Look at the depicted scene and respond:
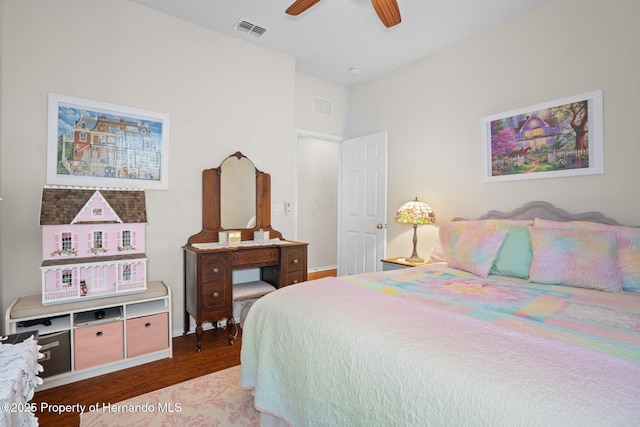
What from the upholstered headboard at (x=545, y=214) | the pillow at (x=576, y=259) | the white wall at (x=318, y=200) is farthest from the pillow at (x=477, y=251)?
the white wall at (x=318, y=200)

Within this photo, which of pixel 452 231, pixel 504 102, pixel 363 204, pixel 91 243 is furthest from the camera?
pixel 363 204

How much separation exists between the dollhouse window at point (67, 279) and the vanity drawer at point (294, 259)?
162cm

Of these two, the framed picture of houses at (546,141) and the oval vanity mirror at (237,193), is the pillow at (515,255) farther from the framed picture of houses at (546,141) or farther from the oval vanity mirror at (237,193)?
the oval vanity mirror at (237,193)

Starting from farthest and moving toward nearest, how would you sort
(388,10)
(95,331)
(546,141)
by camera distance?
(546,141) → (95,331) → (388,10)

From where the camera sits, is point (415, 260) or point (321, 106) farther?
point (321, 106)

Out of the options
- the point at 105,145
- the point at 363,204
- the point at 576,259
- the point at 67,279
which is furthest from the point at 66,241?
the point at 576,259

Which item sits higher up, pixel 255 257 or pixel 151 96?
pixel 151 96

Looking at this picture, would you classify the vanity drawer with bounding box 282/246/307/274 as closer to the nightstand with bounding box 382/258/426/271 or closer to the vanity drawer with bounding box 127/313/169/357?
the nightstand with bounding box 382/258/426/271

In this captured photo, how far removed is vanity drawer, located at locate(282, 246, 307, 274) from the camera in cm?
306

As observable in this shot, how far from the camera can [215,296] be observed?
2664mm

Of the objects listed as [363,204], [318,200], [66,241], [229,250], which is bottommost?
[229,250]

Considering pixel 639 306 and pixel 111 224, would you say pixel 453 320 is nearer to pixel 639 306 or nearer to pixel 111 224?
pixel 639 306

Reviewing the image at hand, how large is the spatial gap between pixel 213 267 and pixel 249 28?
88.9 inches

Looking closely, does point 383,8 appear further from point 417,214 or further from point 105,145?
point 105,145
